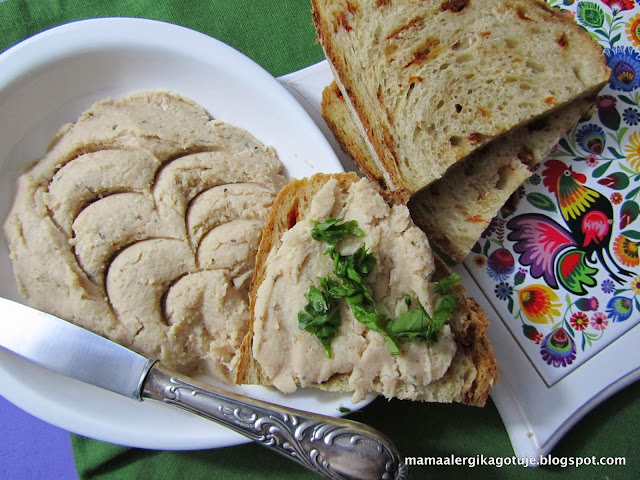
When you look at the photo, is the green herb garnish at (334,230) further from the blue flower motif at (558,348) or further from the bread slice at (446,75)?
the blue flower motif at (558,348)

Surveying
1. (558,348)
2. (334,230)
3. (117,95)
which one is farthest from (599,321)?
(117,95)

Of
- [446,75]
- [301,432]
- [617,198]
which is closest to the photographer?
[301,432]

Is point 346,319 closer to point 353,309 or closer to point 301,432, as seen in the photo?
point 353,309

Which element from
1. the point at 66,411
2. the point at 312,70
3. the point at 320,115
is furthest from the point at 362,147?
the point at 66,411

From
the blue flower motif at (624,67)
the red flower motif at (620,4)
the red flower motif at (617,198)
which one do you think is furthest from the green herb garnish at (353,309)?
the red flower motif at (620,4)

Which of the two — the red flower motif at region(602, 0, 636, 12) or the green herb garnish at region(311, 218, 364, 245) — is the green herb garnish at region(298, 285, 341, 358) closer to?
the green herb garnish at region(311, 218, 364, 245)

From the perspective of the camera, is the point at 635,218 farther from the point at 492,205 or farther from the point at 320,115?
the point at 320,115

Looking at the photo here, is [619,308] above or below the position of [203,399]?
below
